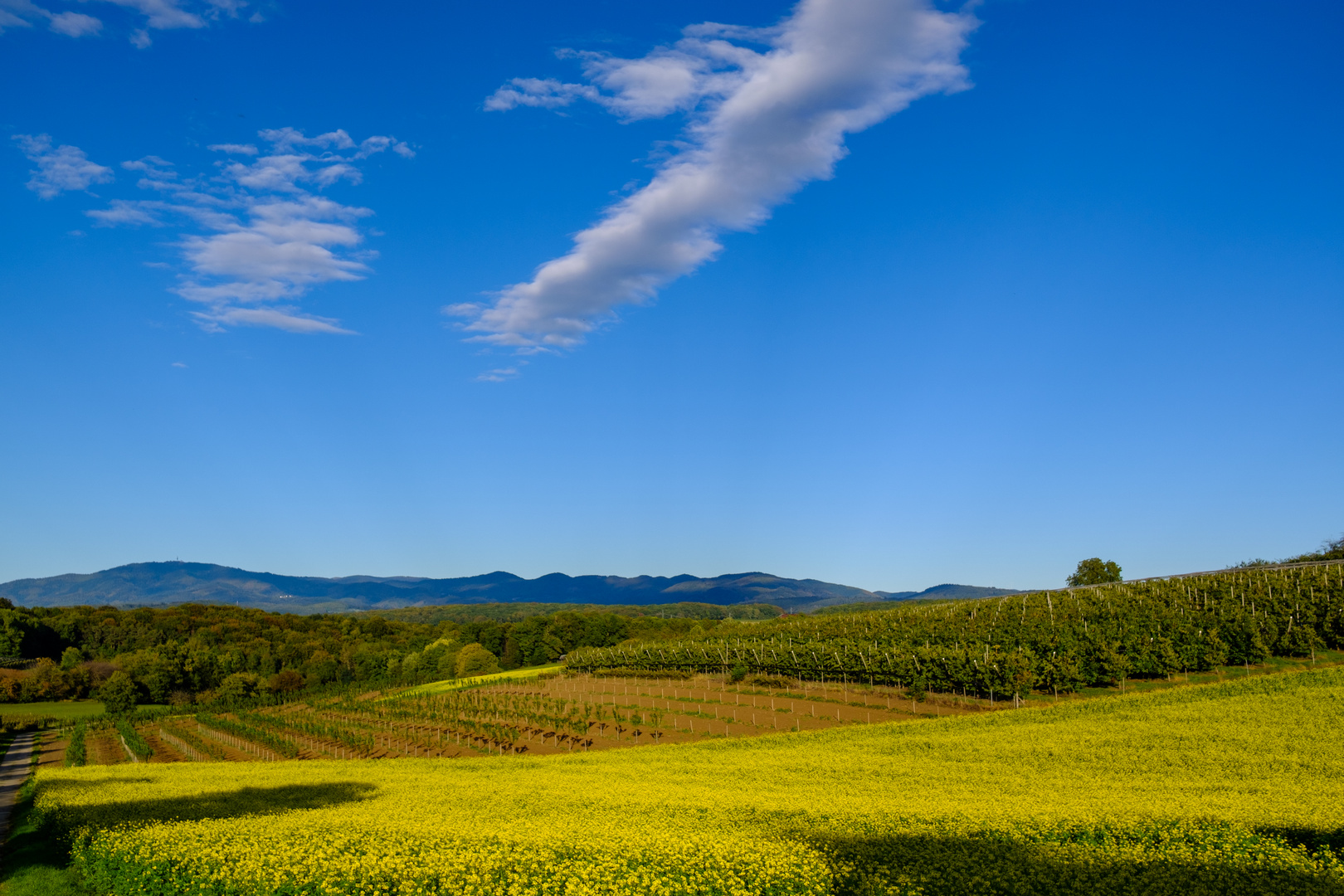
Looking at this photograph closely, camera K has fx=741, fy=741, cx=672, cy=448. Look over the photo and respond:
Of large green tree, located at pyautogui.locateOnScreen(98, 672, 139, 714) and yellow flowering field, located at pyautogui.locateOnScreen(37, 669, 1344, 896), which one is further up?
yellow flowering field, located at pyautogui.locateOnScreen(37, 669, 1344, 896)

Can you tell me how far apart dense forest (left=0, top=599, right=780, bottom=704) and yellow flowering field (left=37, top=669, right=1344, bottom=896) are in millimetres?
85944

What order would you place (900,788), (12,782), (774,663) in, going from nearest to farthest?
(900,788)
(12,782)
(774,663)

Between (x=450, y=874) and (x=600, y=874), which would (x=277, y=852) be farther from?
(x=600, y=874)

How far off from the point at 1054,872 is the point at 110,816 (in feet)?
90.8

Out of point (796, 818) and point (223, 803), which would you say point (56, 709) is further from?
point (796, 818)

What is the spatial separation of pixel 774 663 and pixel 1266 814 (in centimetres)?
6064

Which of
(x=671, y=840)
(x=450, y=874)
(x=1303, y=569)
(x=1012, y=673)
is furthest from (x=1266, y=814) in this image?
(x=1303, y=569)

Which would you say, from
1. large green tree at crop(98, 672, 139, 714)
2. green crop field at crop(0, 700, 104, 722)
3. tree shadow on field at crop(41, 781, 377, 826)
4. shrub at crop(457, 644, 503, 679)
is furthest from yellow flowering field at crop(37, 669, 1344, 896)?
shrub at crop(457, 644, 503, 679)

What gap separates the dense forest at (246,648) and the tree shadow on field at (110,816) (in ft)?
284

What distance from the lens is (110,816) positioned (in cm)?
2411

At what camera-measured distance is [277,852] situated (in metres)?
16.7

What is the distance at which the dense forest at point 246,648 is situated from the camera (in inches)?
4341

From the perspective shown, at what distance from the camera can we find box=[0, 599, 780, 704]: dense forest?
11025 centimetres

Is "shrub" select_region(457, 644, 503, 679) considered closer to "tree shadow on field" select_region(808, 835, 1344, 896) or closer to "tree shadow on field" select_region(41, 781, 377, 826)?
"tree shadow on field" select_region(41, 781, 377, 826)
